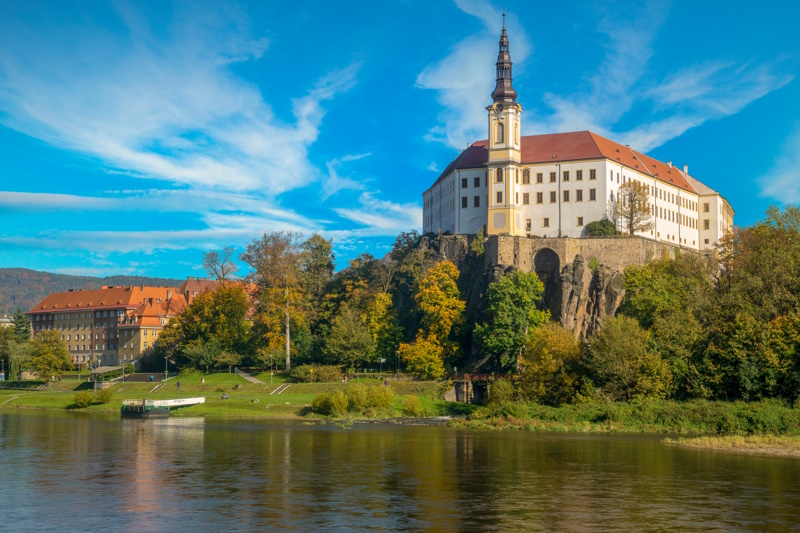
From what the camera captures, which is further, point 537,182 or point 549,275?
point 537,182

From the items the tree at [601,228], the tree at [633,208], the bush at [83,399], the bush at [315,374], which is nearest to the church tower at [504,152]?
the tree at [601,228]

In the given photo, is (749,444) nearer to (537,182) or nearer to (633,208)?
(633,208)

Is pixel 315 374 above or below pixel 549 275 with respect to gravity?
below

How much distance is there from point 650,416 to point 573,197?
4301 cm

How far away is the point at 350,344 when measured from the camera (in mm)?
87000

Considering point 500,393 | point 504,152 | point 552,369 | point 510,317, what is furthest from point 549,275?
point 552,369

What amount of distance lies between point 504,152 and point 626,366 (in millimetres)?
41630

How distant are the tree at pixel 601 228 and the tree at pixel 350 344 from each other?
28.0 meters

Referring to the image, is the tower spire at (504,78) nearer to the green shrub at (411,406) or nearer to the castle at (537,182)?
the castle at (537,182)

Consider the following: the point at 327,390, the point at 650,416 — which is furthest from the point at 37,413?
the point at 650,416

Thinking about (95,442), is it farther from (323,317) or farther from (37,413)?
(323,317)

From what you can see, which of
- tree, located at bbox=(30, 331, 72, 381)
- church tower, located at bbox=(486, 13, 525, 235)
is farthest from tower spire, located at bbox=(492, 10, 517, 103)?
tree, located at bbox=(30, 331, 72, 381)

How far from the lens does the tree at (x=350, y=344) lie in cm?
8688

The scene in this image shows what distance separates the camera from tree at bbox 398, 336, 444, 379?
8100 centimetres
